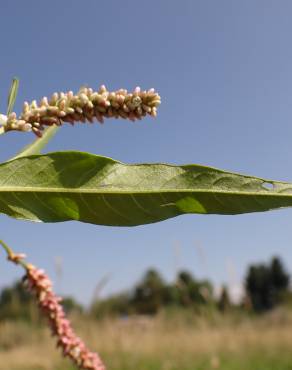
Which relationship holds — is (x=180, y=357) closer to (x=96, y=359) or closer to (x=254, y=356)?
(x=254, y=356)

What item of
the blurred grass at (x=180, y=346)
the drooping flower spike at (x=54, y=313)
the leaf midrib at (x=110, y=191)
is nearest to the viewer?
the leaf midrib at (x=110, y=191)

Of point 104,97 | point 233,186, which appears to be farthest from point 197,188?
point 104,97

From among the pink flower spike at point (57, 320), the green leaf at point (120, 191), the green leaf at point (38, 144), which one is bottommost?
the pink flower spike at point (57, 320)

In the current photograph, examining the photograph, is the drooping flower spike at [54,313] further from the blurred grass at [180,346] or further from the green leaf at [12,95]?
the blurred grass at [180,346]

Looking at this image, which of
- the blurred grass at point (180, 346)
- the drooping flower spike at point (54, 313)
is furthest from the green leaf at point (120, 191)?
the blurred grass at point (180, 346)

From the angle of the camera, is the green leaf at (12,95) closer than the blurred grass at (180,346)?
Yes

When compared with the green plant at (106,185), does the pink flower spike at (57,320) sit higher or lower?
lower
